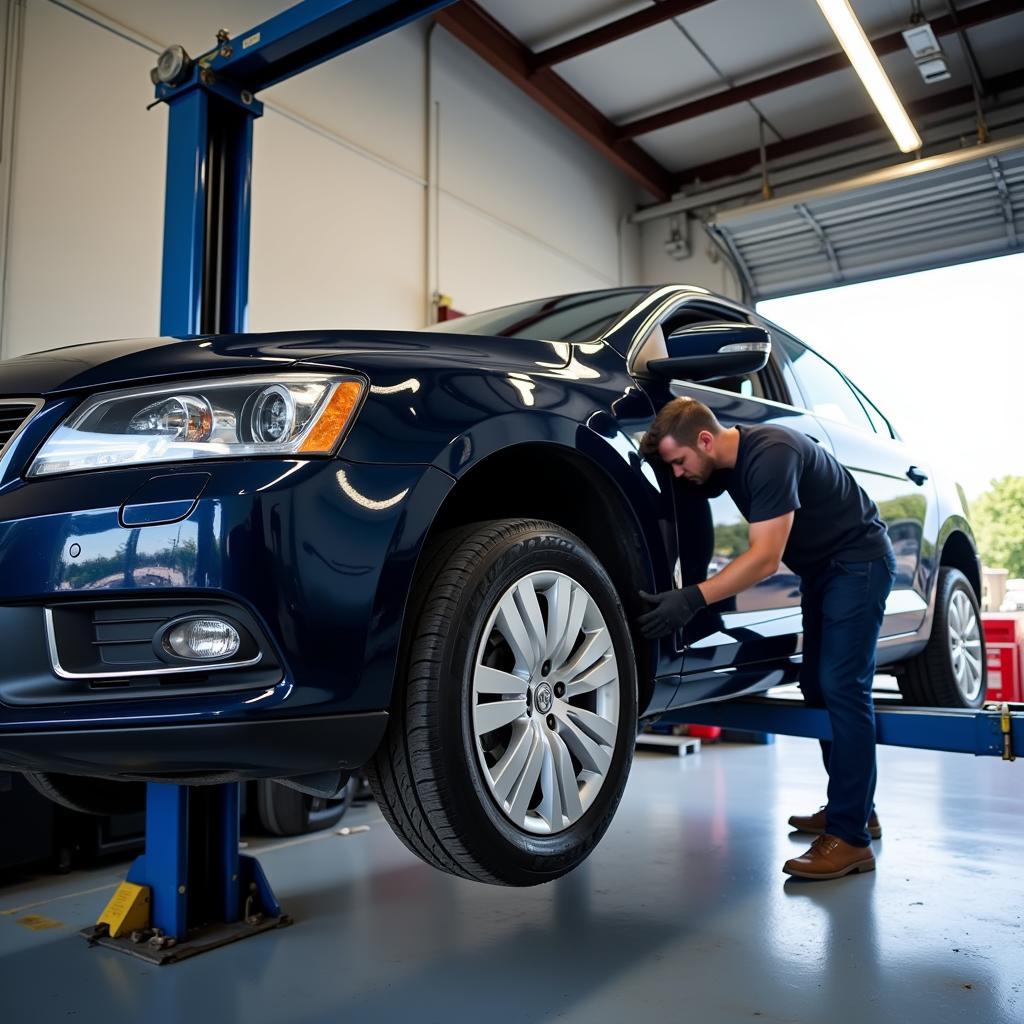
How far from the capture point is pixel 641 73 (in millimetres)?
7086

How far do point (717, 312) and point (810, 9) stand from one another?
189 inches

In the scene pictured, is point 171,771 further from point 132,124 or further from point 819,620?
point 132,124

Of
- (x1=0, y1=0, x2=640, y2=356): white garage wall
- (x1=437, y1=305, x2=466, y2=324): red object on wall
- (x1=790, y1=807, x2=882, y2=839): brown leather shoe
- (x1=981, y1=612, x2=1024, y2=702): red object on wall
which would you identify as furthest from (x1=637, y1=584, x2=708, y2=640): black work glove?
(x1=981, y1=612, x2=1024, y2=702): red object on wall

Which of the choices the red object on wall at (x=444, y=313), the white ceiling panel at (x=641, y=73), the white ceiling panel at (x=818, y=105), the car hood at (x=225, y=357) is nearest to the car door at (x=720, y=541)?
A: the car hood at (x=225, y=357)

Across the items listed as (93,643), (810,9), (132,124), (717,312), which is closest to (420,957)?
(93,643)

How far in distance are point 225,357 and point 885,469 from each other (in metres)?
2.27

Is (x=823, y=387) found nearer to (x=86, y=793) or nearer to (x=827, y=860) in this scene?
(x=827, y=860)

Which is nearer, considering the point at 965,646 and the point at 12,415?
the point at 12,415

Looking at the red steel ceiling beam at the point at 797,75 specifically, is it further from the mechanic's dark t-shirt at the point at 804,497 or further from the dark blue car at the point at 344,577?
the dark blue car at the point at 344,577

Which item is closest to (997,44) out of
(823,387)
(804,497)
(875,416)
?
(875,416)

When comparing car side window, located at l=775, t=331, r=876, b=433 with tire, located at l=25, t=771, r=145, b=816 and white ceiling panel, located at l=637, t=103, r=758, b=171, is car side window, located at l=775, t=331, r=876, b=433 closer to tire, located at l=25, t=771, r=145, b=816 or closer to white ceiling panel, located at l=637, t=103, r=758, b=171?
tire, located at l=25, t=771, r=145, b=816

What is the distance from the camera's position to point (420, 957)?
7.16ft

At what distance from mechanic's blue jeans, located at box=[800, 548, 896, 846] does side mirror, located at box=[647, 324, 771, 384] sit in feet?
2.44

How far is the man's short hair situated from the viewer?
1.90m
